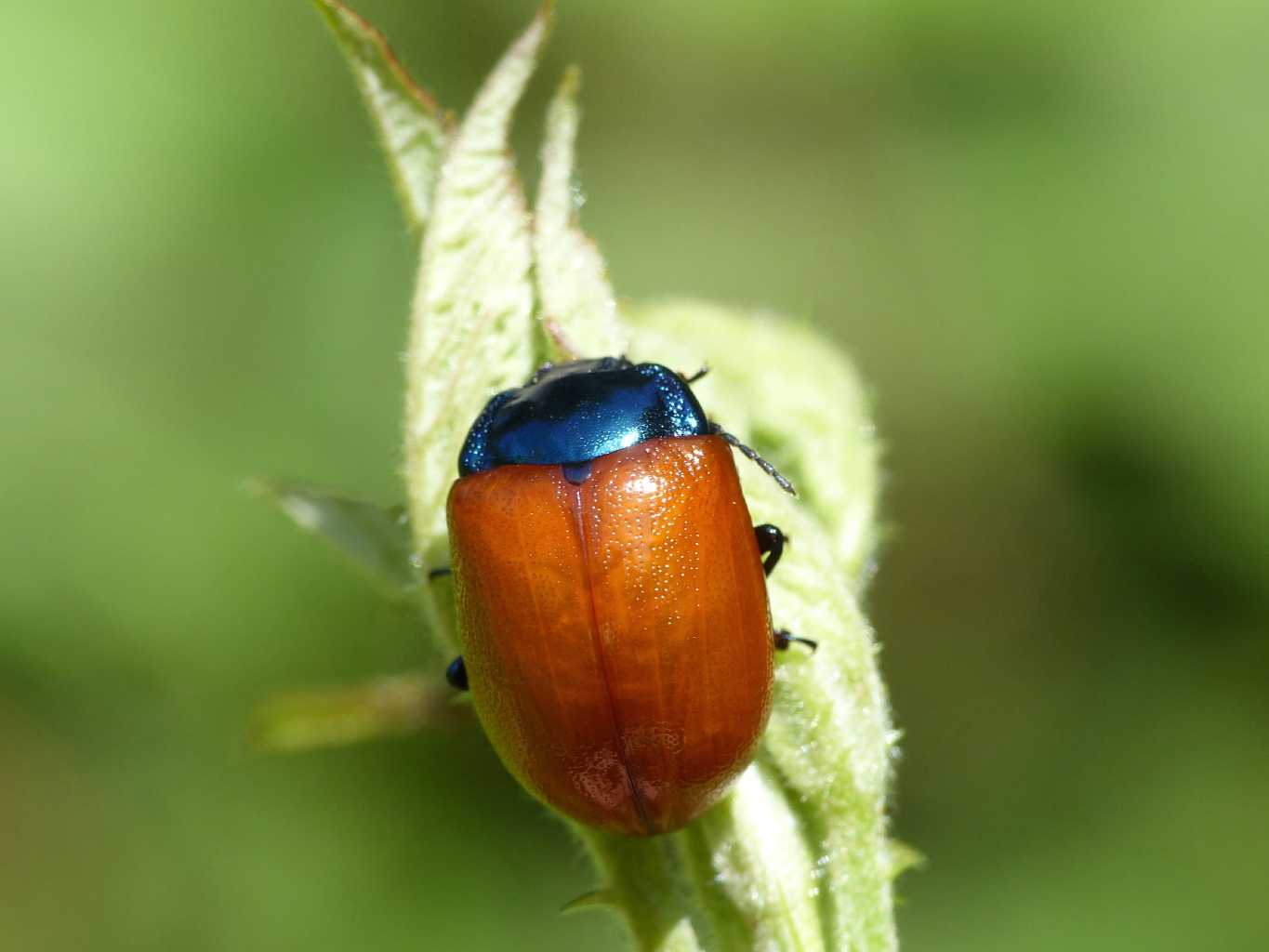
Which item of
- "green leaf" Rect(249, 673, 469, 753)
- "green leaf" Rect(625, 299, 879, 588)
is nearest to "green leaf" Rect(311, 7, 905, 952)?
"green leaf" Rect(625, 299, 879, 588)

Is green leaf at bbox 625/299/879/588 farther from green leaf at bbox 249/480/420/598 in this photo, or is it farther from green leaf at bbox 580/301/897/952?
green leaf at bbox 249/480/420/598

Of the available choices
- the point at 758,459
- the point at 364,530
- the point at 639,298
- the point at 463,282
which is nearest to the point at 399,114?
the point at 463,282

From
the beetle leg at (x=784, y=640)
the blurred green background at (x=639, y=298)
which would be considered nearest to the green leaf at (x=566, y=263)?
the beetle leg at (x=784, y=640)

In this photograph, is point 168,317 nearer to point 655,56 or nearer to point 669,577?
point 655,56

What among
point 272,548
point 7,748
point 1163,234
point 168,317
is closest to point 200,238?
point 168,317

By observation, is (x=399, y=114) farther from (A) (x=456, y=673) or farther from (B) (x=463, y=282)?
(A) (x=456, y=673)

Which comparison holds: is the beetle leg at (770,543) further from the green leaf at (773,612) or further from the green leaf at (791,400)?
the green leaf at (791,400)
